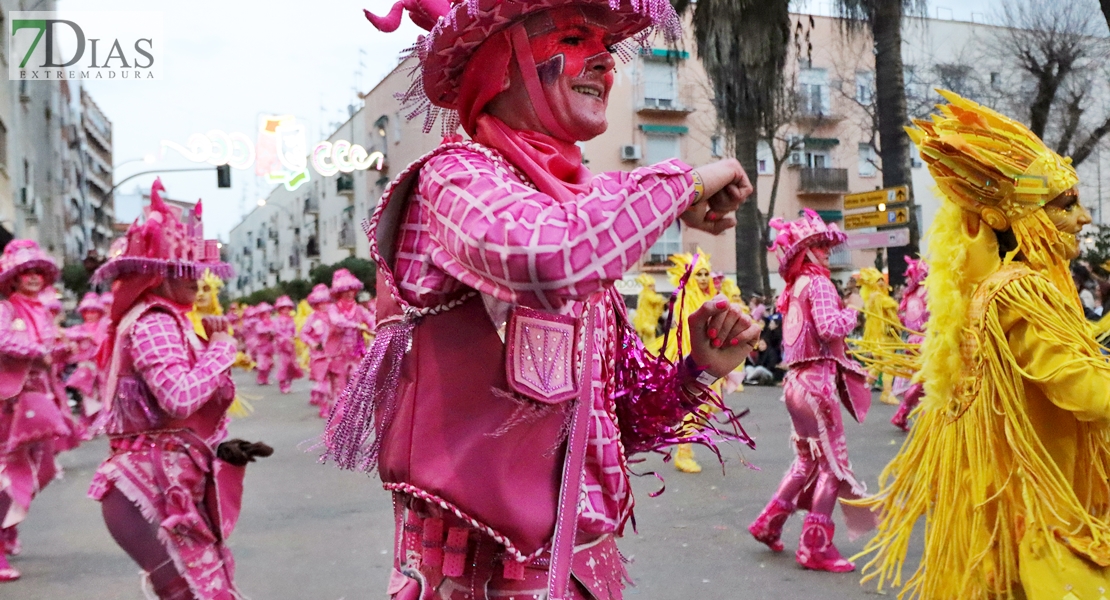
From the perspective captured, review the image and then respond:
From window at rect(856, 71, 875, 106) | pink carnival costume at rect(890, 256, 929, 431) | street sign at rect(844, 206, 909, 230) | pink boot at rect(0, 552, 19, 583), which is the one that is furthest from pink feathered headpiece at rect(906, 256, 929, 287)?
window at rect(856, 71, 875, 106)

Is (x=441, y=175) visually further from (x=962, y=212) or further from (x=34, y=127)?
(x=34, y=127)

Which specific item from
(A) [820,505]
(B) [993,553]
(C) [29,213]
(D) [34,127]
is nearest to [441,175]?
(B) [993,553]

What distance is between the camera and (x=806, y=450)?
251 inches

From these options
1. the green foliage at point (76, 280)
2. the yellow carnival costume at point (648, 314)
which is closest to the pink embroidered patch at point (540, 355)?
the yellow carnival costume at point (648, 314)

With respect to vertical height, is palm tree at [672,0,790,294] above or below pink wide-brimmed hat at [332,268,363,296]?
above

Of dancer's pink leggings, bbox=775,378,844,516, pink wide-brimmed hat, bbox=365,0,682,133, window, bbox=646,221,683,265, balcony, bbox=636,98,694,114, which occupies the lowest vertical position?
dancer's pink leggings, bbox=775,378,844,516

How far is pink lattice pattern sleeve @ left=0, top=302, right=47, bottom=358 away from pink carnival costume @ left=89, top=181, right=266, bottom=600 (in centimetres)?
318

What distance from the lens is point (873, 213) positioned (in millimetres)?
14391

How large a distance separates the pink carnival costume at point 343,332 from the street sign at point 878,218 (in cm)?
744

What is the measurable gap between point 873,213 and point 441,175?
13524 millimetres

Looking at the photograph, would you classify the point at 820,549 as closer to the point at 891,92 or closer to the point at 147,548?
the point at 147,548

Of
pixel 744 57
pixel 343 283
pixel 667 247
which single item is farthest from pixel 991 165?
pixel 667 247

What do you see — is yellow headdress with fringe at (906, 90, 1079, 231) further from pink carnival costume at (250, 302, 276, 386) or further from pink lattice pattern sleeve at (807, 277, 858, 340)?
pink carnival costume at (250, 302, 276, 386)

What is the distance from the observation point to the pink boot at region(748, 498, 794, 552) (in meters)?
6.45
